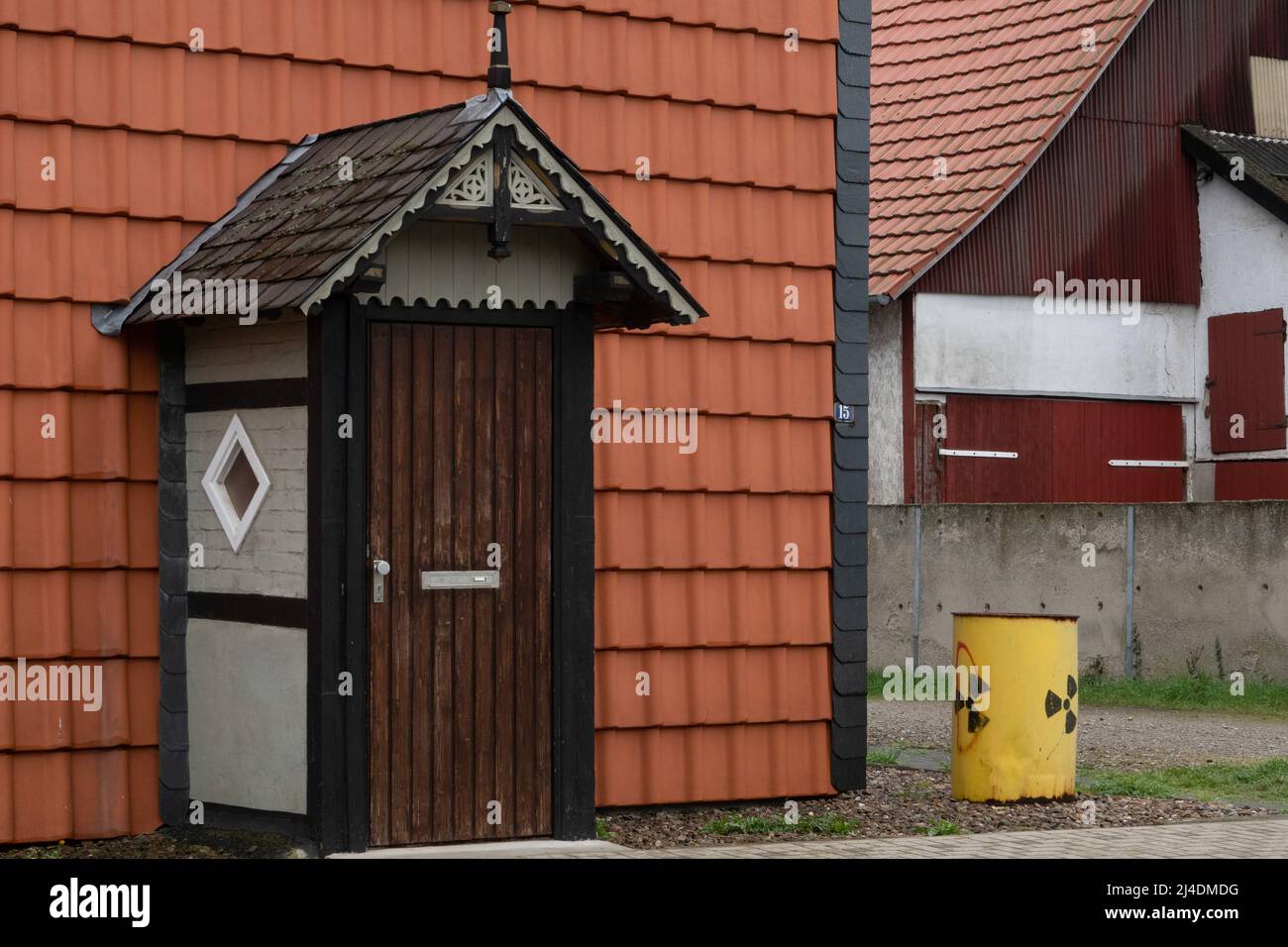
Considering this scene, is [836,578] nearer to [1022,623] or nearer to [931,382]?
[1022,623]

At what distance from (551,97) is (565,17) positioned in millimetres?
434

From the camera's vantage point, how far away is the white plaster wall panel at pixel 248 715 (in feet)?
29.7

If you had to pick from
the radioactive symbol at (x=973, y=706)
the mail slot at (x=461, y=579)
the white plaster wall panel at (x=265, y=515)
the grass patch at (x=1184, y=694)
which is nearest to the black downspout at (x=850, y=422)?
the radioactive symbol at (x=973, y=706)

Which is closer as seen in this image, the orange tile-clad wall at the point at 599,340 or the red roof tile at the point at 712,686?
the orange tile-clad wall at the point at 599,340

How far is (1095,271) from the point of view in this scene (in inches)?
861

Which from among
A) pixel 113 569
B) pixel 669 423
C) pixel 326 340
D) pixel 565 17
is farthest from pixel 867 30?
pixel 113 569

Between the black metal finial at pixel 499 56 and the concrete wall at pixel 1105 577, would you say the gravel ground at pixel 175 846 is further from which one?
the concrete wall at pixel 1105 577

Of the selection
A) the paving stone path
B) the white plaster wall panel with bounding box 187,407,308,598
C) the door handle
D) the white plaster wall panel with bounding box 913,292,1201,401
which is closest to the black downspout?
the paving stone path

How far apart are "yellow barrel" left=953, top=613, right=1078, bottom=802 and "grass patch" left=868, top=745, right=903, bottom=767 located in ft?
6.05

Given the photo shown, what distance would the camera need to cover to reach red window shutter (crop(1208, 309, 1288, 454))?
21391mm

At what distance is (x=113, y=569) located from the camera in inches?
380

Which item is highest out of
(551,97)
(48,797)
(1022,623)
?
(551,97)

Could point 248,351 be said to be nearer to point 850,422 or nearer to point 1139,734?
point 850,422

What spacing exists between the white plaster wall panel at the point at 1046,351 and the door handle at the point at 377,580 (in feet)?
42.0
